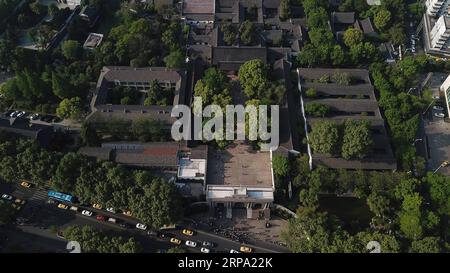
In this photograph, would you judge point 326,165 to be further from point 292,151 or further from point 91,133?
point 91,133

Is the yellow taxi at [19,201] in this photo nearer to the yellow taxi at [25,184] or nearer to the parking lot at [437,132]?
the yellow taxi at [25,184]

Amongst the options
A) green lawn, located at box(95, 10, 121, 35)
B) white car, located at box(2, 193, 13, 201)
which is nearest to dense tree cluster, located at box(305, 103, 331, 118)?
green lawn, located at box(95, 10, 121, 35)

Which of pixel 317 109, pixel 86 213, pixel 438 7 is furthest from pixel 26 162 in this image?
pixel 438 7

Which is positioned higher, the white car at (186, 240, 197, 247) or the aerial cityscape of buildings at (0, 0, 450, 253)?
the aerial cityscape of buildings at (0, 0, 450, 253)

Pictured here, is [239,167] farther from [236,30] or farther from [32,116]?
[32,116]

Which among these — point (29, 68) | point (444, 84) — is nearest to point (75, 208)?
point (29, 68)

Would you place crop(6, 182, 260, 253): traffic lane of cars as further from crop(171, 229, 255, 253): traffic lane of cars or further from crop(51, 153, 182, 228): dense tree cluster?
crop(51, 153, 182, 228): dense tree cluster
